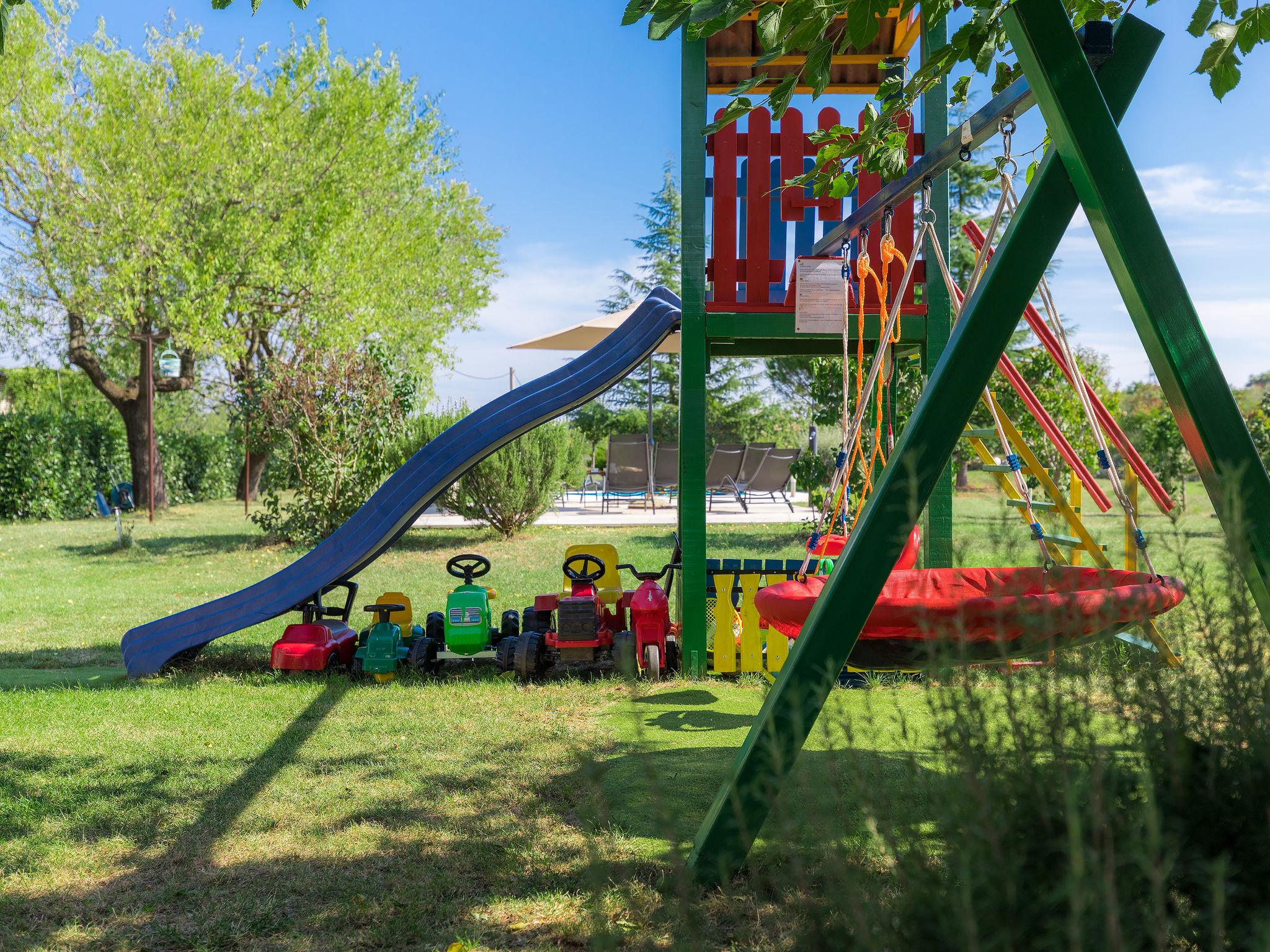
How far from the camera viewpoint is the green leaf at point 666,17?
2.60 metres

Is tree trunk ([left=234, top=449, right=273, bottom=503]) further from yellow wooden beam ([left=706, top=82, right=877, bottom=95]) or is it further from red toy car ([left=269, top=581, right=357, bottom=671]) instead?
yellow wooden beam ([left=706, top=82, right=877, bottom=95])

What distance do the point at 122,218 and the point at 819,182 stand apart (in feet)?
54.2

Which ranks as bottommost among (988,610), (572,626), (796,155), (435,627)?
(435,627)

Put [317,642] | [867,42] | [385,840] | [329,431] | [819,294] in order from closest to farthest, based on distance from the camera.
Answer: [867,42] < [385,840] < [819,294] < [317,642] < [329,431]

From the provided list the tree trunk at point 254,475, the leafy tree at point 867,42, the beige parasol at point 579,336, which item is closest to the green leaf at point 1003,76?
the leafy tree at point 867,42

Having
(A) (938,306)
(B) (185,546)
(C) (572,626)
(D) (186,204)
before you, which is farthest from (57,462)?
(A) (938,306)

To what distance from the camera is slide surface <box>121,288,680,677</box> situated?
20.6 feet

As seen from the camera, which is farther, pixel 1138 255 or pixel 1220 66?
pixel 1220 66

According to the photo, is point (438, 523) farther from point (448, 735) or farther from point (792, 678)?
point (792, 678)

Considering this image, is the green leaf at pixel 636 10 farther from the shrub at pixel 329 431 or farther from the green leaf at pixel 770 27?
the shrub at pixel 329 431

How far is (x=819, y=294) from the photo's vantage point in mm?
5695

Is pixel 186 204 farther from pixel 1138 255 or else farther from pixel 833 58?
pixel 1138 255

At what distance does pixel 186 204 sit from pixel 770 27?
18282mm

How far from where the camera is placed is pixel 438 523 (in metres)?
16.2
